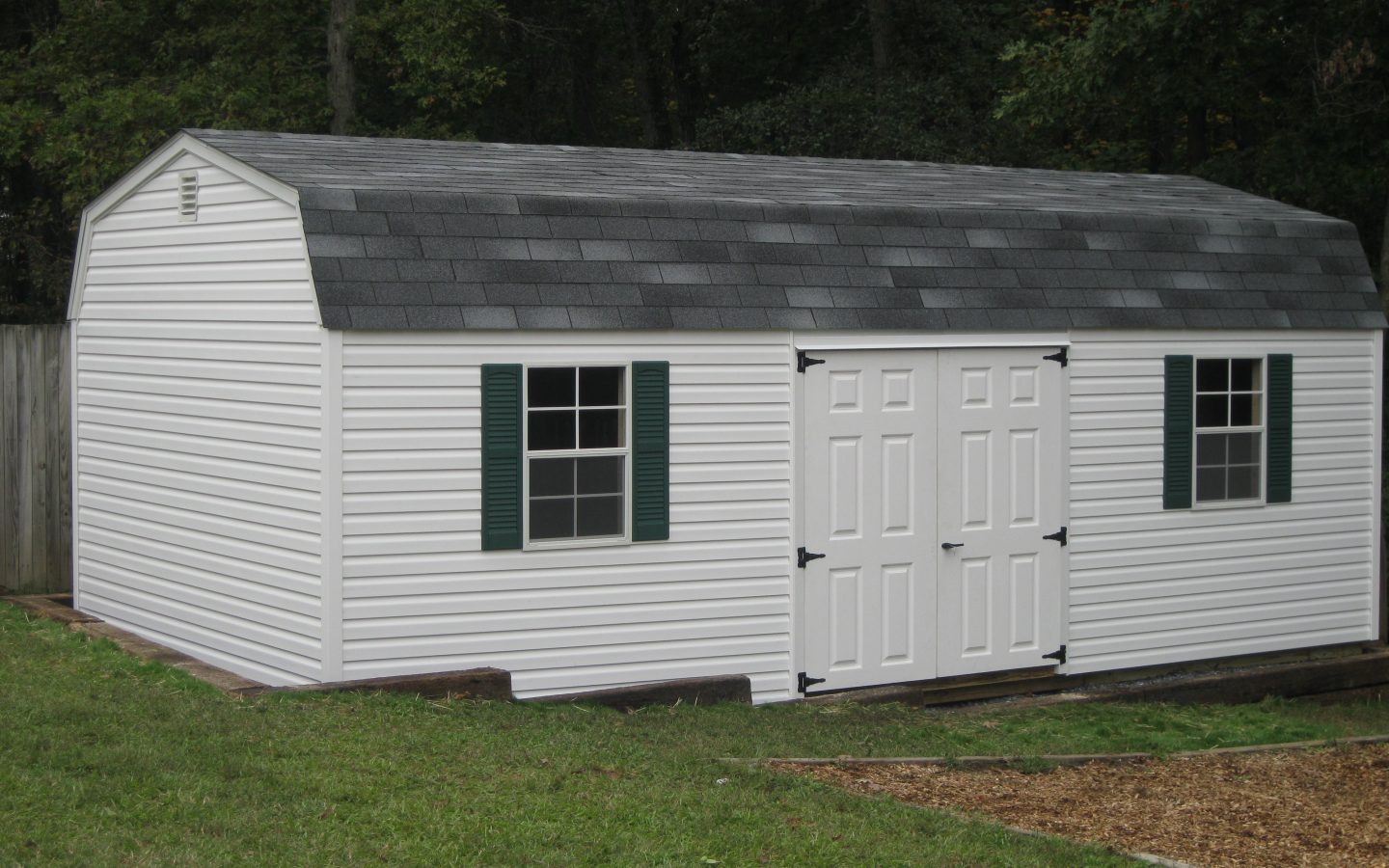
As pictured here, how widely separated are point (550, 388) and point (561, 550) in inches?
38.2

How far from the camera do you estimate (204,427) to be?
33.6ft

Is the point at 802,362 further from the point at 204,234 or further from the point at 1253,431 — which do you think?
the point at 1253,431

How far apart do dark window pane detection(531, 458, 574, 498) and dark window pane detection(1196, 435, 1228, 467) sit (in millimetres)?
5031

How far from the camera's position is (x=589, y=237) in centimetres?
998

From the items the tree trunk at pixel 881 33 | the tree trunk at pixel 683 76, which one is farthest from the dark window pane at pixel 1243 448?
the tree trunk at pixel 683 76

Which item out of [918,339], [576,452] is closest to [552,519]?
[576,452]

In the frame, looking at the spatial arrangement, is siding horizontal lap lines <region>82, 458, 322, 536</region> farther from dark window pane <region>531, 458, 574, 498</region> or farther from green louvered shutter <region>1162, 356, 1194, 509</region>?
green louvered shutter <region>1162, 356, 1194, 509</region>

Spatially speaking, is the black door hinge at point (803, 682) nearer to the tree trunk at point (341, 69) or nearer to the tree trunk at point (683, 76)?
the tree trunk at point (341, 69)

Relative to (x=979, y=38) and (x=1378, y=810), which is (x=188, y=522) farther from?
(x=979, y=38)

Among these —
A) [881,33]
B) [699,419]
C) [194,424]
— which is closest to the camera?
[699,419]

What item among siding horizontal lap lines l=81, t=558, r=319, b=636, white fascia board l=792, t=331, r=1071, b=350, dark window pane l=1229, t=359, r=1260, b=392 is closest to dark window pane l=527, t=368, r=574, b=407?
white fascia board l=792, t=331, r=1071, b=350

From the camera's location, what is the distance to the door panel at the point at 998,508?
11.0 meters

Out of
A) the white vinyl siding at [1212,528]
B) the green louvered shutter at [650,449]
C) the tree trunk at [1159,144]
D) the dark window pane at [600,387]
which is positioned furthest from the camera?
the tree trunk at [1159,144]

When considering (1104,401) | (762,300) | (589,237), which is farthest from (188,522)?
(1104,401)
